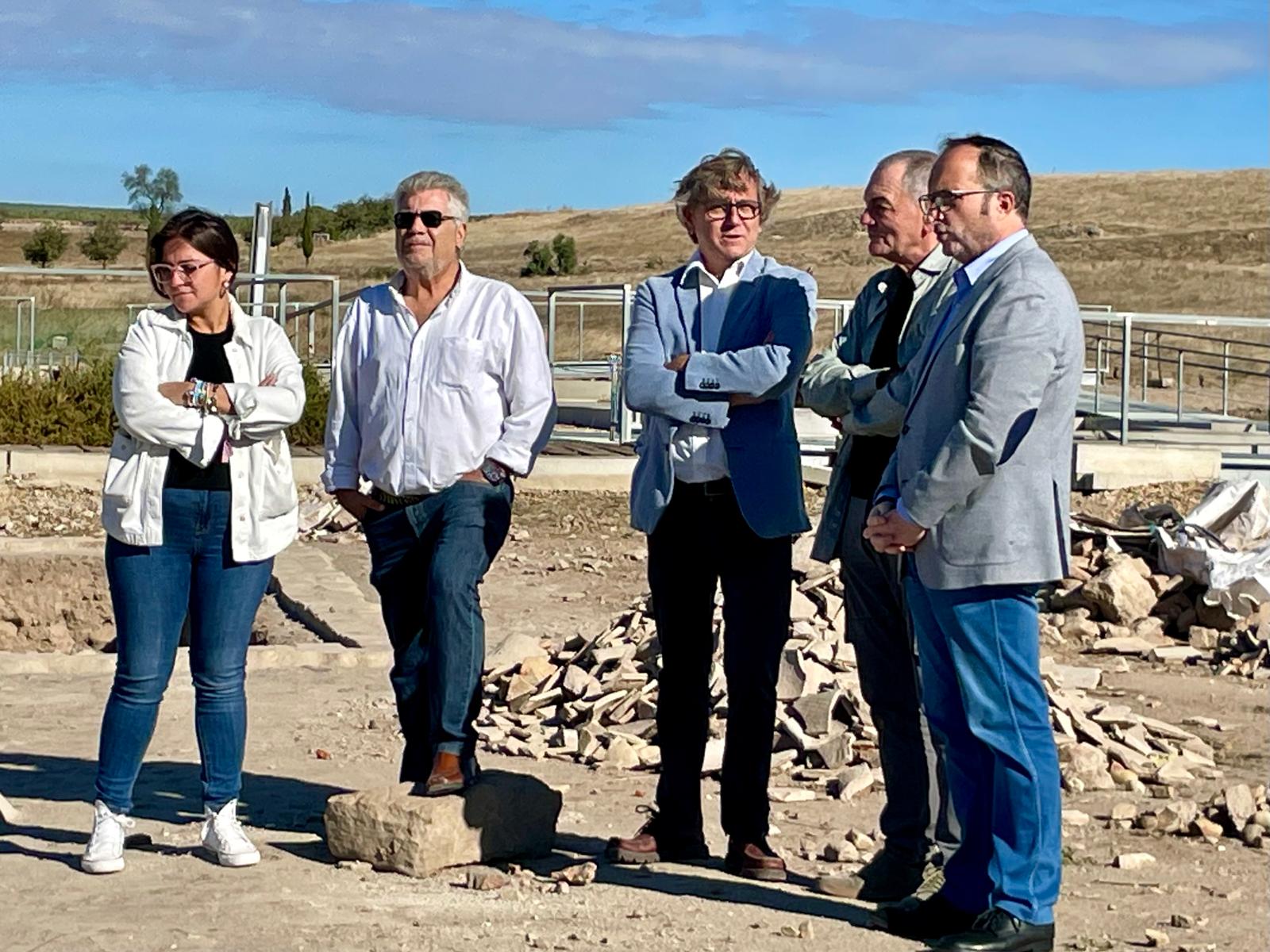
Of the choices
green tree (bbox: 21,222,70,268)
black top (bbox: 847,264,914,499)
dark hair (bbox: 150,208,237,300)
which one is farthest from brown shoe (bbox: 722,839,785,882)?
green tree (bbox: 21,222,70,268)

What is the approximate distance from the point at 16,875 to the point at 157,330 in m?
1.61

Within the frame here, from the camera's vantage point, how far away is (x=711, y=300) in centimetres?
565

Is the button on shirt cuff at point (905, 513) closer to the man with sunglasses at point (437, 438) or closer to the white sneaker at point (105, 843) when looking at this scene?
the man with sunglasses at point (437, 438)

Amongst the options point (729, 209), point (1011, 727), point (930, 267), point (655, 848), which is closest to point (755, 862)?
point (655, 848)

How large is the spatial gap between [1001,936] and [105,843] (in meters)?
2.57

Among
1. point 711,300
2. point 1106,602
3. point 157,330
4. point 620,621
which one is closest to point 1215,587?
point 1106,602

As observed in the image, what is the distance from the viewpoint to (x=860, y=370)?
5.31 metres

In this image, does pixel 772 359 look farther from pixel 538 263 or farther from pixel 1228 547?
pixel 538 263

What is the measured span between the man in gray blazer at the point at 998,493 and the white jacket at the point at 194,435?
1860 mm

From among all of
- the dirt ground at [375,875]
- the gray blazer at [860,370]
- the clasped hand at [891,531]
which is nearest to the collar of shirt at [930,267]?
the gray blazer at [860,370]

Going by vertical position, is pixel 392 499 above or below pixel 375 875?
above

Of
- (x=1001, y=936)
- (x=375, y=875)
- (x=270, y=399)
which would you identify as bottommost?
(x=375, y=875)

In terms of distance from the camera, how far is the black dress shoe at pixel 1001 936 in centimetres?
467

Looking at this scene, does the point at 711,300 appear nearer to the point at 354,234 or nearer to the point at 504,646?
the point at 504,646
